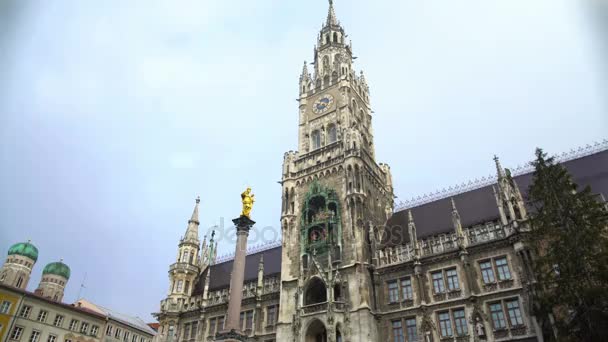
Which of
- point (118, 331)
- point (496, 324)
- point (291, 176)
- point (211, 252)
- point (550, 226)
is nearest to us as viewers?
point (550, 226)

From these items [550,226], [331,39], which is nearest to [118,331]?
[331,39]

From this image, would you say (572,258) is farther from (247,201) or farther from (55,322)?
(55,322)

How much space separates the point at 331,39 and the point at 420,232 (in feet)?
98.6

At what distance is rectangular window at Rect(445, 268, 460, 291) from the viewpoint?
30.6 metres

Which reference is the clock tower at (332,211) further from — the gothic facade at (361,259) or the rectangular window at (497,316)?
the rectangular window at (497,316)

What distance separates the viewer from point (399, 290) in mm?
32656

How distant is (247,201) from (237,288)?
6.48m

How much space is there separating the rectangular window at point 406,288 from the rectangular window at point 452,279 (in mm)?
2907

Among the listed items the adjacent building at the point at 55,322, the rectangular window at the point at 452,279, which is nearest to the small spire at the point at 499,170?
the rectangular window at the point at 452,279

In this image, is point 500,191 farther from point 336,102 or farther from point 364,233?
point 336,102

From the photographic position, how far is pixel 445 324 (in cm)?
2956

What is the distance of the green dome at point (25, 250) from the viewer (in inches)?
3349

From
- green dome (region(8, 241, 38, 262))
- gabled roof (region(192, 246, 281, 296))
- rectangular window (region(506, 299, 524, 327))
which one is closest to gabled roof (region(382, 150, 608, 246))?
rectangular window (region(506, 299, 524, 327))

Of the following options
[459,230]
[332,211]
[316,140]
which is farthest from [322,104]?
[459,230]
